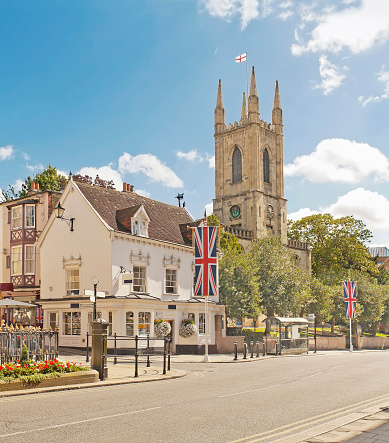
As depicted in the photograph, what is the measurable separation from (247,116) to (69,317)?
6295cm

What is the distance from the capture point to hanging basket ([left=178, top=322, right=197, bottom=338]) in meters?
36.5

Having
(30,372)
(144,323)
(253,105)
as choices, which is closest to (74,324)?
(144,323)

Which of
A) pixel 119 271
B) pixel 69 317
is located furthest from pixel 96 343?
pixel 69 317

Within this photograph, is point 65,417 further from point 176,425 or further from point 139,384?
point 139,384

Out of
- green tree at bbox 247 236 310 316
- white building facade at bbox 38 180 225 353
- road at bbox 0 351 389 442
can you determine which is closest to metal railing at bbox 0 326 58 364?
road at bbox 0 351 389 442

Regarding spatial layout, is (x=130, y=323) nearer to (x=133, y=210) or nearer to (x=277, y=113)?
(x=133, y=210)

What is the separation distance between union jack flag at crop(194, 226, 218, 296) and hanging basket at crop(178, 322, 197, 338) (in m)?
6.24

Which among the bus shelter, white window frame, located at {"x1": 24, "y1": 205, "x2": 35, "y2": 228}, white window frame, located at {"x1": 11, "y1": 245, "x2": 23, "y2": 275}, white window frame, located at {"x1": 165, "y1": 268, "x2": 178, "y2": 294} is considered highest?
white window frame, located at {"x1": 24, "y1": 205, "x2": 35, "y2": 228}

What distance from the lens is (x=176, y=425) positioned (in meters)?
10.1

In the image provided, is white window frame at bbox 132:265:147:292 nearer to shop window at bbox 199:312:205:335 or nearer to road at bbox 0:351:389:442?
shop window at bbox 199:312:205:335

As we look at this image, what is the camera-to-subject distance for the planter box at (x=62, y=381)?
14623 millimetres

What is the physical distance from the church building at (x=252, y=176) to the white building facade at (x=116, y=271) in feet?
152

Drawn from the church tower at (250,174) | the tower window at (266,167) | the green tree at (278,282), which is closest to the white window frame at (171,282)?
the green tree at (278,282)

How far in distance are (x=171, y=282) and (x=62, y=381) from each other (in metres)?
21.8
